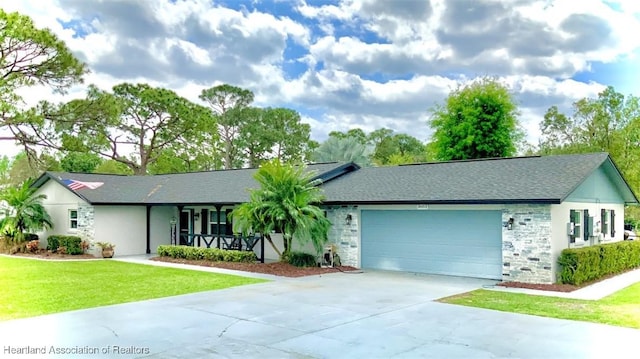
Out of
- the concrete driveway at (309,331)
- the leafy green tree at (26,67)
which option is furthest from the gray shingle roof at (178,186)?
the concrete driveway at (309,331)

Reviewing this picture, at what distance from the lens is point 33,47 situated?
59.8 ft

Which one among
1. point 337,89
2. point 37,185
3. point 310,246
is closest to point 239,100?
point 337,89

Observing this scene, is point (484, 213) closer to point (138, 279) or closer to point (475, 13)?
point (475, 13)

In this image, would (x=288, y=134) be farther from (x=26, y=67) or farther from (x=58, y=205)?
(x=26, y=67)

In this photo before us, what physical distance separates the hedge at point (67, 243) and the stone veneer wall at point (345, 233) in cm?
1089

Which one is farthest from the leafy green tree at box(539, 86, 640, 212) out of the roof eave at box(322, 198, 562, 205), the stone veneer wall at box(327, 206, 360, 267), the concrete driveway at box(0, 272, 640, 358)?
the concrete driveway at box(0, 272, 640, 358)

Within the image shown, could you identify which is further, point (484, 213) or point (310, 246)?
point (310, 246)

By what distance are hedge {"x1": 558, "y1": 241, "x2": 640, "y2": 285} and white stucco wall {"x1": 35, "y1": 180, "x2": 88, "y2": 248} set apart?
1835 cm

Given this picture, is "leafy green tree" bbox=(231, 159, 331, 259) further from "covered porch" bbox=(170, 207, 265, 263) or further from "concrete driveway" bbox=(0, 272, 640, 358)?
"concrete driveway" bbox=(0, 272, 640, 358)

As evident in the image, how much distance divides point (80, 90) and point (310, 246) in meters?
11.5

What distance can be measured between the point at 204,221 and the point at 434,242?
10719mm

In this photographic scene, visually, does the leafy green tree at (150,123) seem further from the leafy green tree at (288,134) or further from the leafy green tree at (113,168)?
the leafy green tree at (288,134)

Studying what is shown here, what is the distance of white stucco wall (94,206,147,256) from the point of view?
2094cm

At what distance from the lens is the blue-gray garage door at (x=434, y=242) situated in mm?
13859
